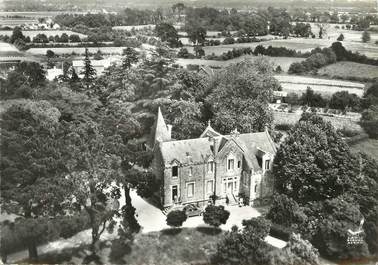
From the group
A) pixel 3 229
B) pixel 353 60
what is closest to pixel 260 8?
pixel 353 60

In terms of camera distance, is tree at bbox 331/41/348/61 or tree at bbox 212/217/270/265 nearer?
tree at bbox 212/217/270/265

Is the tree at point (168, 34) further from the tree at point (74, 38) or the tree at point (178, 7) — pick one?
the tree at point (74, 38)

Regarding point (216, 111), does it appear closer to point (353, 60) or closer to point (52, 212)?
point (353, 60)

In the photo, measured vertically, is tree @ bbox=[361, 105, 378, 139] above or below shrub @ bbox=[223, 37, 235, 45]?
below

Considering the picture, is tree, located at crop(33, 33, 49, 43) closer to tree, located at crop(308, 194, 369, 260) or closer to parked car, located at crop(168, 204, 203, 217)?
parked car, located at crop(168, 204, 203, 217)

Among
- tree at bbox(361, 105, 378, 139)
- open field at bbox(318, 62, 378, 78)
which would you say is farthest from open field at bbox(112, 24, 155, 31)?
tree at bbox(361, 105, 378, 139)

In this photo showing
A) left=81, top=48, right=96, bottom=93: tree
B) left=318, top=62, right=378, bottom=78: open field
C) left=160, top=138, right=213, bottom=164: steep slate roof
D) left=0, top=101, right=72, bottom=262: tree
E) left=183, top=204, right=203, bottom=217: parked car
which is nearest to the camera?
left=0, top=101, right=72, bottom=262: tree

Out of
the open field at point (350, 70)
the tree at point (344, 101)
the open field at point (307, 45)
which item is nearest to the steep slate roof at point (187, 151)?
the open field at point (307, 45)
